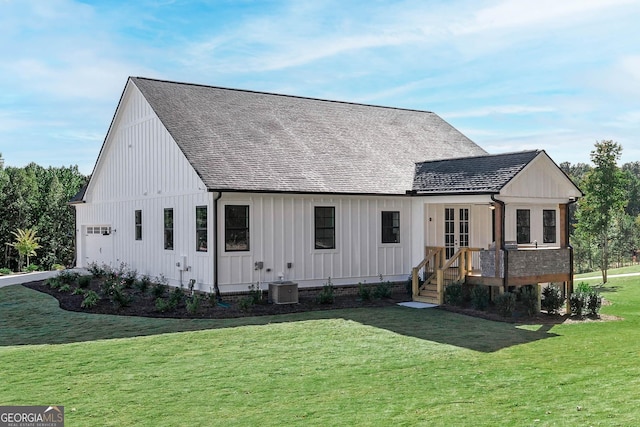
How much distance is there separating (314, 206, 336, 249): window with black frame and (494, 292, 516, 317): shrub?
5.39m

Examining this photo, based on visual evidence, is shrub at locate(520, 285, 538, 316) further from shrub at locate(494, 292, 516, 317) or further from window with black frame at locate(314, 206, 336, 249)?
window with black frame at locate(314, 206, 336, 249)

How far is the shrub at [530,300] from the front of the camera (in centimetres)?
1641

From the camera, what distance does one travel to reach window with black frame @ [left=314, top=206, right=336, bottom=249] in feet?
62.2

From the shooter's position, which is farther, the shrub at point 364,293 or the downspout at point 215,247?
the shrub at point 364,293

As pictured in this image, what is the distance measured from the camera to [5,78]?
2709 centimetres

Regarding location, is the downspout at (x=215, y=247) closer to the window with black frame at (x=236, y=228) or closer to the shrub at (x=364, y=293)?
the window with black frame at (x=236, y=228)

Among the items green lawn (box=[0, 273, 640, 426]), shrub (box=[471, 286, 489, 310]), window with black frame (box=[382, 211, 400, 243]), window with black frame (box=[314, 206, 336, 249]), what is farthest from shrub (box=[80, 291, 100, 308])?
shrub (box=[471, 286, 489, 310])

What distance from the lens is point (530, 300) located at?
1648 centimetres

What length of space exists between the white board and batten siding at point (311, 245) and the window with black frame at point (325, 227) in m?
0.11

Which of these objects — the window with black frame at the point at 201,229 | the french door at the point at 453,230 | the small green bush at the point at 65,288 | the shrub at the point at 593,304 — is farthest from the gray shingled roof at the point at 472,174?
the small green bush at the point at 65,288

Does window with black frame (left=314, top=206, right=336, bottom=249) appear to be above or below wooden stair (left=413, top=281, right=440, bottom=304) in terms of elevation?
above

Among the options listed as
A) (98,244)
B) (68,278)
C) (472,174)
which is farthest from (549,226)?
(98,244)

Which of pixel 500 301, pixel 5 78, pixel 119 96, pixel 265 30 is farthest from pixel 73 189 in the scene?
pixel 500 301

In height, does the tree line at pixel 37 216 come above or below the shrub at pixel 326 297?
above
